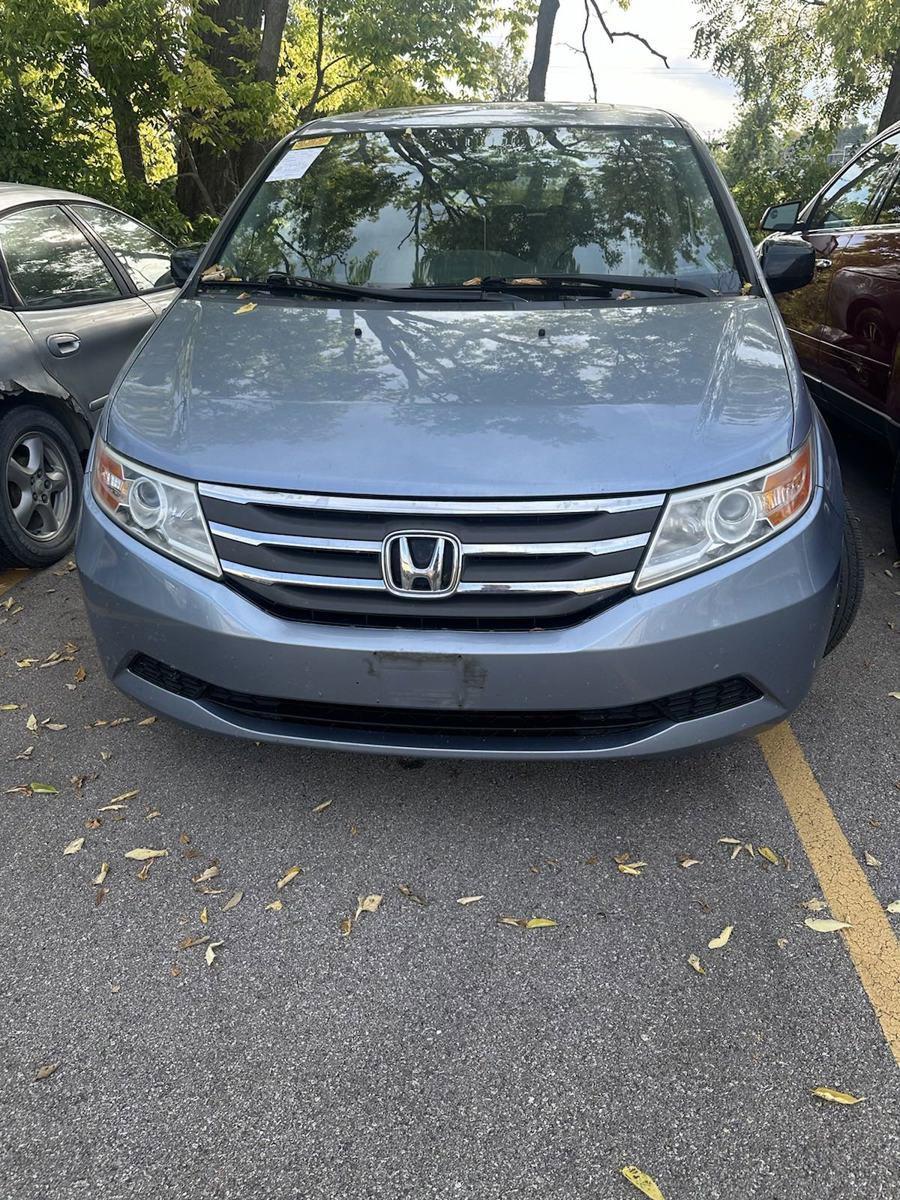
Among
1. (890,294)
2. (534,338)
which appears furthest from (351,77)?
(534,338)

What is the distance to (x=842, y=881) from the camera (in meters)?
2.48

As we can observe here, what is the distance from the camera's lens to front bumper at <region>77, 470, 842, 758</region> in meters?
2.20

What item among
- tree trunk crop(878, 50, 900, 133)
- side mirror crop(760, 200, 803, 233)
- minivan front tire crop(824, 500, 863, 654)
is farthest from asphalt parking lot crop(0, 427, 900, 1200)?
tree trunk crop(878, 50, 900, 133)

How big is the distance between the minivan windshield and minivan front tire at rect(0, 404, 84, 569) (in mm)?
1345

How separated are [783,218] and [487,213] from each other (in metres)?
3.26

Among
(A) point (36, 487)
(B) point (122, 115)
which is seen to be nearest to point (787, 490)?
(A) point (36, 487)

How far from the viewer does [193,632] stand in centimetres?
234

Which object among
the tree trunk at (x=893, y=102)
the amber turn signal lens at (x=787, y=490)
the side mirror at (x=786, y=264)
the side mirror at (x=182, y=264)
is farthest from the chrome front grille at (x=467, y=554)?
the tree trunk at (x=893, y=102)

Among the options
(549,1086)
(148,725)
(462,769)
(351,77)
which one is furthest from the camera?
(351,77)

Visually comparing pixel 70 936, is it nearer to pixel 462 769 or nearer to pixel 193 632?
pixel 193 632

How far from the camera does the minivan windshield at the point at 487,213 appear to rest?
3252 mm

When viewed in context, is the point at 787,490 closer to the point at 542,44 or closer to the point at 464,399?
the point at 464,399

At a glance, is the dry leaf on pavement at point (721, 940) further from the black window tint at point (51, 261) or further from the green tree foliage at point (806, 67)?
the green tree foliage at point (806, 67)

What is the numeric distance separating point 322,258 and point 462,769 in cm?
184
